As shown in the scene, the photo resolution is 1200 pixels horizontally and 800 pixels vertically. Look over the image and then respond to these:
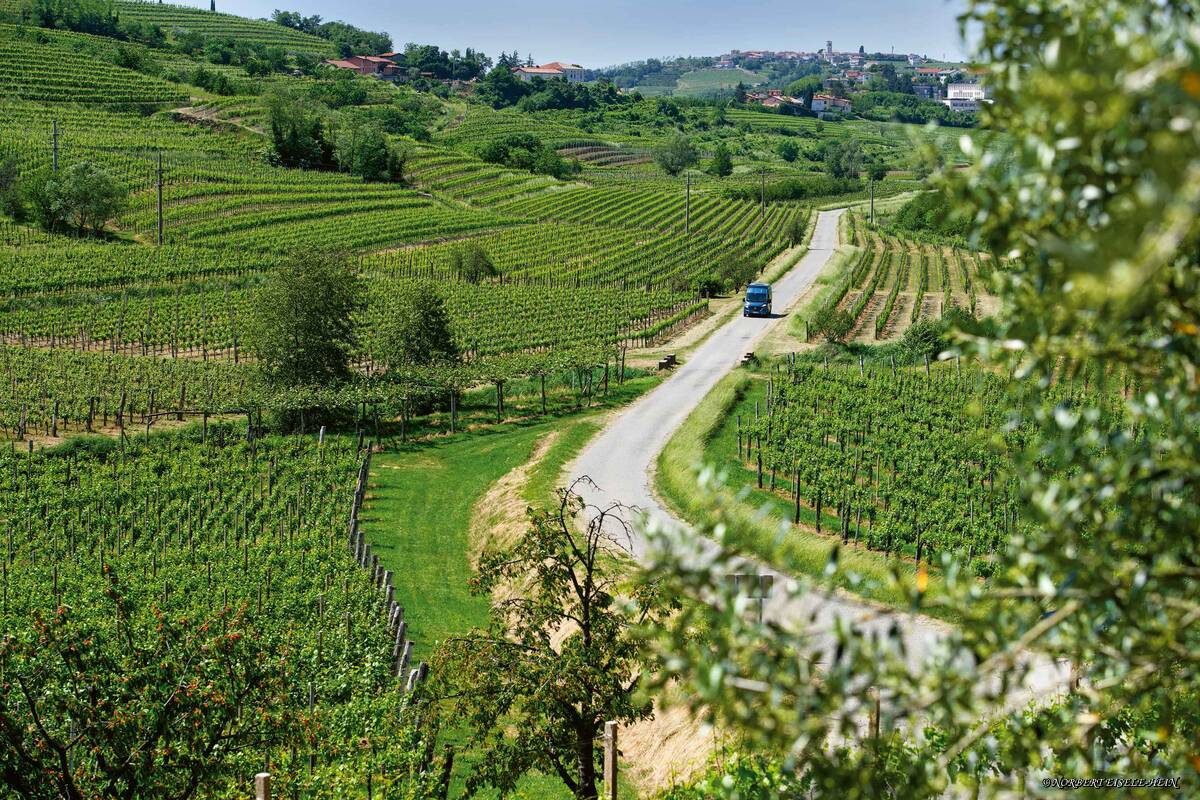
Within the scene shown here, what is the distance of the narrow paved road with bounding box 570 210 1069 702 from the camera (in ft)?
56.6

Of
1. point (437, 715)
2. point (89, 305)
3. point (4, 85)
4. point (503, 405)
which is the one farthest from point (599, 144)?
point (437, 715)

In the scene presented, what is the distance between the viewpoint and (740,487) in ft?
81.9

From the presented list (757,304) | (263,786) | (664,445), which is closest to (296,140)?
(757,304)

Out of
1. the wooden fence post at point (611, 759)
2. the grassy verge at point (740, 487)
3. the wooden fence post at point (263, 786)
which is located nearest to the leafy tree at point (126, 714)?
the wooden fence post at point (263, 786)

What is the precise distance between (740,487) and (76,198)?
197 feet

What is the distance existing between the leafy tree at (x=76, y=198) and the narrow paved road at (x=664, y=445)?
4385cm

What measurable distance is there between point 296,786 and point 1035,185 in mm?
9864

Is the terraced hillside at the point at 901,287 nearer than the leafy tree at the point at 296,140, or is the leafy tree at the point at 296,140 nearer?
the terraced hillside at the point at 901,287

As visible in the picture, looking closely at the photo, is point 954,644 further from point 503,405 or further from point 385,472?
point 503,405

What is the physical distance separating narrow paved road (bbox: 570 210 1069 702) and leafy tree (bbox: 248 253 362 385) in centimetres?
977

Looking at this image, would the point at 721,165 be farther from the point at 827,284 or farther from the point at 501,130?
the point at 827,284

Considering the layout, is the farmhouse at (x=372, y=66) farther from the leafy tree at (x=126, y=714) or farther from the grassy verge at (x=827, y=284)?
the leafy tree at (x=126, y=714)

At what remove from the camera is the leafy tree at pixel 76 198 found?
7069 cm

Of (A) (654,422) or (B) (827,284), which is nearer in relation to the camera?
(A) (654,422)
